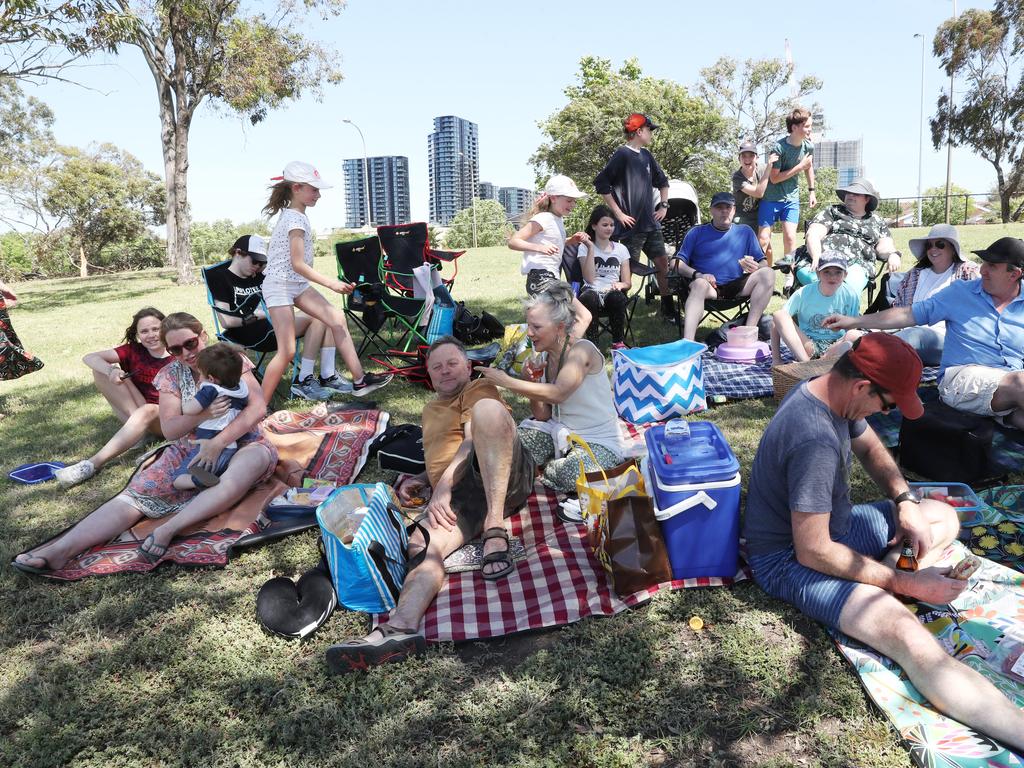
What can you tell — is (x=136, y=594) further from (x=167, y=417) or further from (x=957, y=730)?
(x=957, y=730)

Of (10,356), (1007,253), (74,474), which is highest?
(1007,253)

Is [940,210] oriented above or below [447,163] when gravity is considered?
below

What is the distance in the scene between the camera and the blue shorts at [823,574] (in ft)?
7.49

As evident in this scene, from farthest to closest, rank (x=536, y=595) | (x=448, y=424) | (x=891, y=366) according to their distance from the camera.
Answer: (x=448, y=424), (x=536, y=595), (x=891, y=366)

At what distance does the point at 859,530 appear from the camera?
2.51 m

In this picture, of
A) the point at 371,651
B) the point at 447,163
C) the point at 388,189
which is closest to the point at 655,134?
the point at 371,651

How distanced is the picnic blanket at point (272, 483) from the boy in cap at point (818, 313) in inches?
112

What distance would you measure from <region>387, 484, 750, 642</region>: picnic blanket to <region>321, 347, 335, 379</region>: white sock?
2863 millimetres

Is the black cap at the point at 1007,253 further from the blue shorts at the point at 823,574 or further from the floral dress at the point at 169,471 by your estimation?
the floral dress at the point at 169,471

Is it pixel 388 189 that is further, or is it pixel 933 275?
pixel 388 189

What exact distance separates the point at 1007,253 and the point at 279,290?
14.2 feet

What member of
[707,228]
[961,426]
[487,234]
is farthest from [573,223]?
[961,426]

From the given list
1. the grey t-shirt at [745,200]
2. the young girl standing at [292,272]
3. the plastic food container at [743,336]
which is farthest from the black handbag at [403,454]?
the grey t-shirt at [745,200]

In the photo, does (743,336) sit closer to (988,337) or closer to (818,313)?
(818,313)
